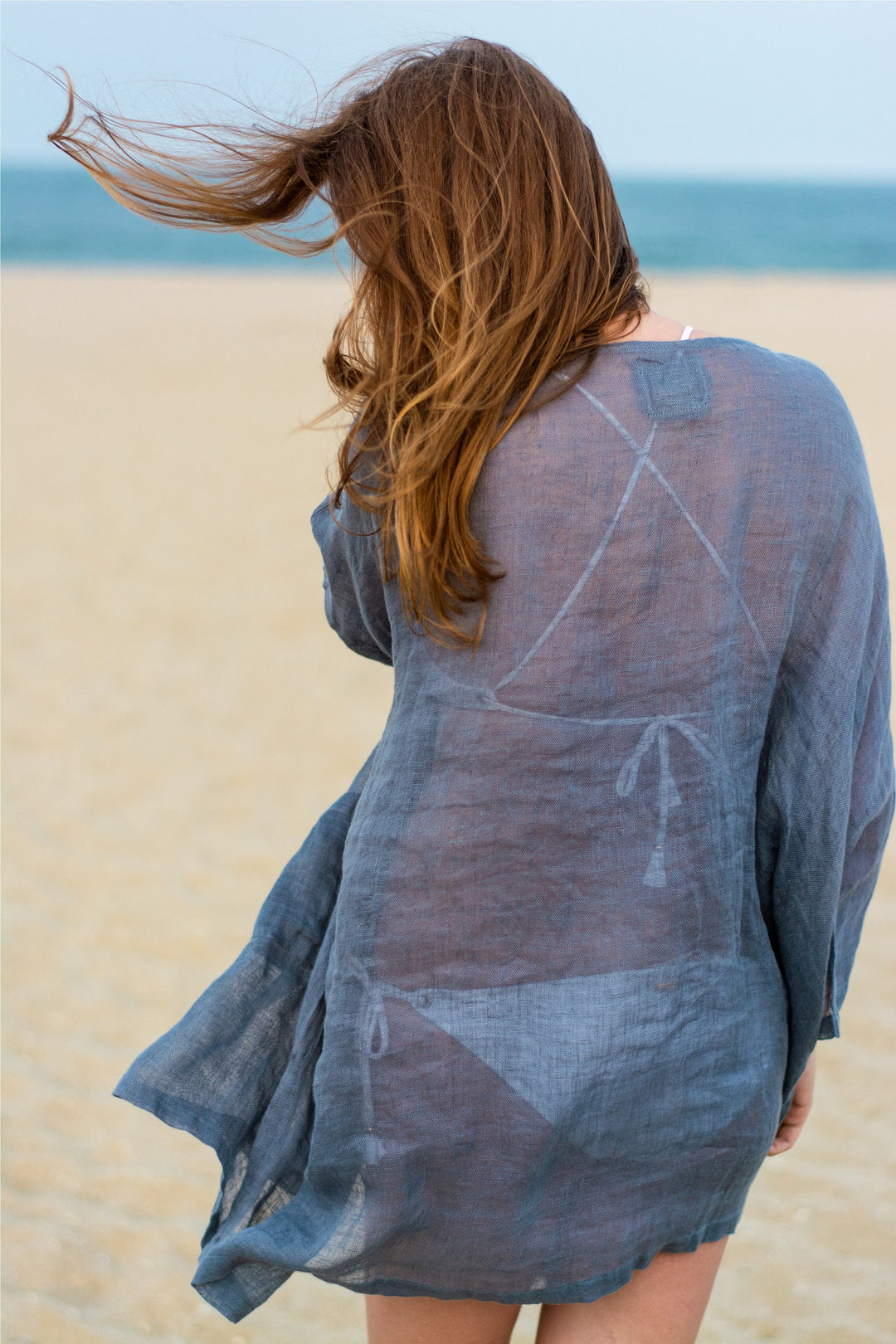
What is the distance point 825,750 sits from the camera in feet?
3.83

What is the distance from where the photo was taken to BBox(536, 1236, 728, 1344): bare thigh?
1.23 meters

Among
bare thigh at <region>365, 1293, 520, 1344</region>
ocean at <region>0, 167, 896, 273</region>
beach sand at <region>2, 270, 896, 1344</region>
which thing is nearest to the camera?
bare thigh at <region>365, 1293, 520, 1344</region>

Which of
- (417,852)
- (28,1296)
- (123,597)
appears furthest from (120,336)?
(417,852)

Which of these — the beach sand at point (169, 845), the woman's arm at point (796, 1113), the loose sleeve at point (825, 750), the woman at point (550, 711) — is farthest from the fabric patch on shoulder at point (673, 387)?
the beach sand at point (169, 845)

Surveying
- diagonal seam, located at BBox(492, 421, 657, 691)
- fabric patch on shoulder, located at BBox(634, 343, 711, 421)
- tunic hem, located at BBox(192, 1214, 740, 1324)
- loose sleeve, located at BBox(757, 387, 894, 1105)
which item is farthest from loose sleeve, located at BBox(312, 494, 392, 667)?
tunic hem, located at BBox(192, 1214, 740, 1324)

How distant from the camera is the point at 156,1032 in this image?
10.3 feet

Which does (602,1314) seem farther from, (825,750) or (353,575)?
(353,575)

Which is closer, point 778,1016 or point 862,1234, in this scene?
point 778,1016

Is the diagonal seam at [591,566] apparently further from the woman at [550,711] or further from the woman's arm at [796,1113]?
the woman's arm at [796,1113]

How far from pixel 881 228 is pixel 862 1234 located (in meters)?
38.2

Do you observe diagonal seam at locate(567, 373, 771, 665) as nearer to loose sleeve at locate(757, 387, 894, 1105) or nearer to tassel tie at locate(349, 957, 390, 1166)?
loose sleeve at locate(757, 387, 894, 1105)

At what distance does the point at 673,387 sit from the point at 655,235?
3608 cm

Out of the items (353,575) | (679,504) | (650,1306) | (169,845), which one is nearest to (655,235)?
(169,845)

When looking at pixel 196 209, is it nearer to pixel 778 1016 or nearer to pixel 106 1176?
pixel 778 1016
